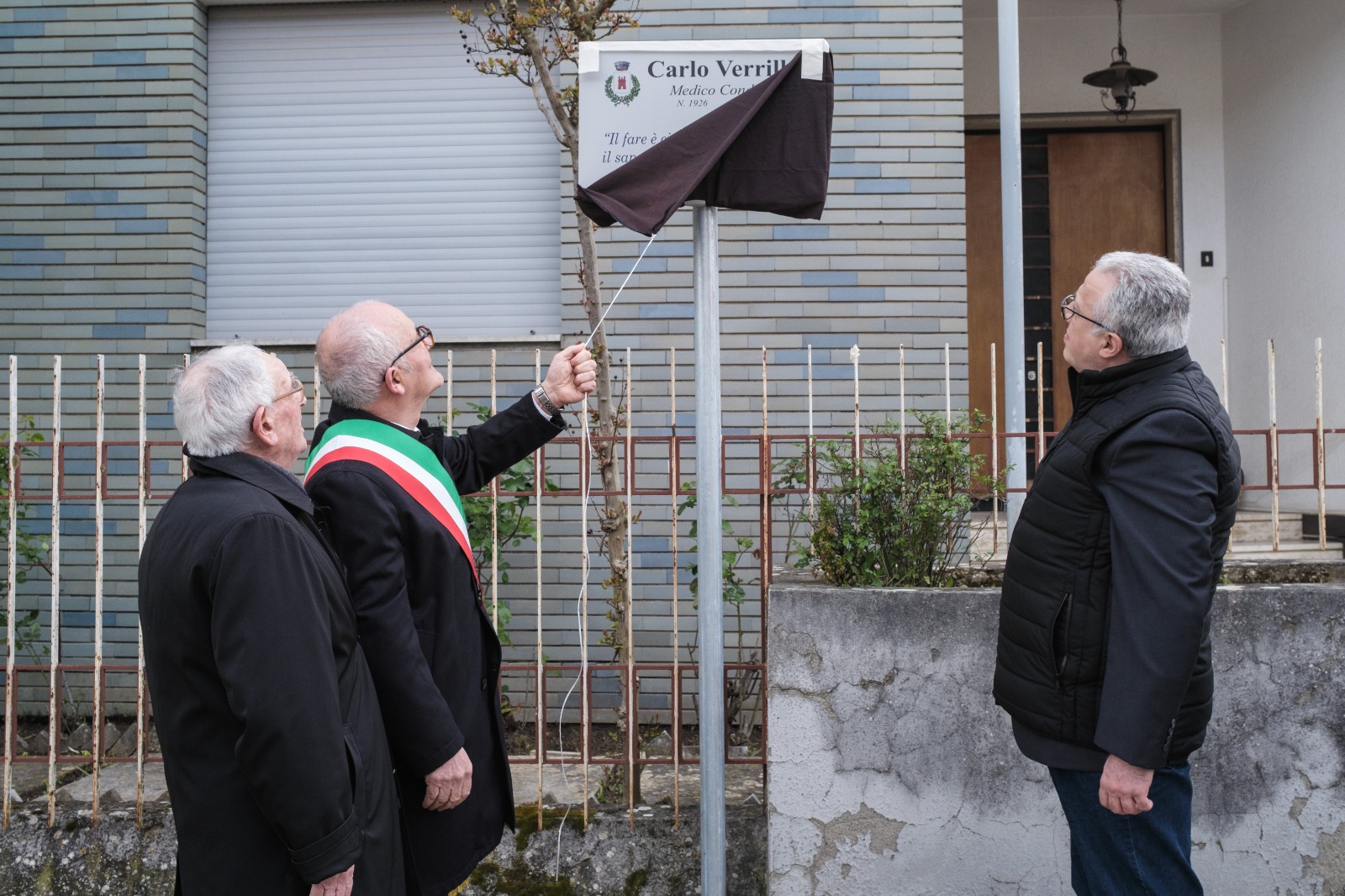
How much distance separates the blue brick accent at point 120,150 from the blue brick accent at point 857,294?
4.09m

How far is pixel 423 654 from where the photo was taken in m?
2.77

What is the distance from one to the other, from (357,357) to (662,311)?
12.1 ft

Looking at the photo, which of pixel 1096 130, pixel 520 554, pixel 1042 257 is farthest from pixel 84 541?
pixel 1096 130

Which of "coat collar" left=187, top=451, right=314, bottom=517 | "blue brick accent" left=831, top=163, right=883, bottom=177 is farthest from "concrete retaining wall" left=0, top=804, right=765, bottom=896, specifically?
"blue brick accent" left=831, top=163, right=883, bottom=177

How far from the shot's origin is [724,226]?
641 cm

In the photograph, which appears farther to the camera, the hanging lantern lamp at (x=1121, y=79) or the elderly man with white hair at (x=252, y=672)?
the hanging lantern lamp at (x=1121, y=79)

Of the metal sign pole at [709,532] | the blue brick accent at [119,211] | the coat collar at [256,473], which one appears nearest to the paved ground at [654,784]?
the metal sign pole at [709,532]

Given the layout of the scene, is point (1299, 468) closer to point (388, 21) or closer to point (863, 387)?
point (863, 387)

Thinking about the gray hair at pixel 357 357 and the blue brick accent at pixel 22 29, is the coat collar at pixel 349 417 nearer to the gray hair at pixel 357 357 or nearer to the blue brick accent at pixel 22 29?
the gray hair at pixel 357 357

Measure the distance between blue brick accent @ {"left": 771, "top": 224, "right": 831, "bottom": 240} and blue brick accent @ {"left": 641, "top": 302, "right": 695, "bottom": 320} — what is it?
0.65 meters

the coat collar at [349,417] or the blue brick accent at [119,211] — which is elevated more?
the blue brick accent at [119,211]

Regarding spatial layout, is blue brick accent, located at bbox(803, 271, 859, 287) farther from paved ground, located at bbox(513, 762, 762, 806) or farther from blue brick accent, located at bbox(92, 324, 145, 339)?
blue brick accent, located at bbox(92, 324, 145, 339)

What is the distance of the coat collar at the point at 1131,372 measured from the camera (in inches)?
105

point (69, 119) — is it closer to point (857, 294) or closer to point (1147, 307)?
point (857, 294)
